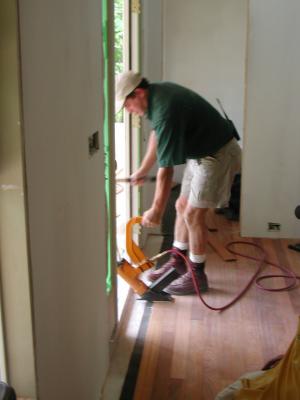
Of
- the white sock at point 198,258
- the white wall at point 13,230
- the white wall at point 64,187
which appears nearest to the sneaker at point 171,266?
the white sock at point 198,258

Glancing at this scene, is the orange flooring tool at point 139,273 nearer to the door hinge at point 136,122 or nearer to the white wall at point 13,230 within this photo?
the door hinge at point 136,122

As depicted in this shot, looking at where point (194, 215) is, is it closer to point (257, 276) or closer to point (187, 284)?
point (187, 284)

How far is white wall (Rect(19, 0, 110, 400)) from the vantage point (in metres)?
1.25

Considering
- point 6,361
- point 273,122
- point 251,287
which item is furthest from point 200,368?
point 273,122

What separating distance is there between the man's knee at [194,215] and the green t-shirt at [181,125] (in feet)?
1.11

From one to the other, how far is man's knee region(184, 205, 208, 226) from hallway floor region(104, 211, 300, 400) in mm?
454

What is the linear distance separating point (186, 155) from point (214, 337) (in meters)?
1.05

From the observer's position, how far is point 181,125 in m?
2.94

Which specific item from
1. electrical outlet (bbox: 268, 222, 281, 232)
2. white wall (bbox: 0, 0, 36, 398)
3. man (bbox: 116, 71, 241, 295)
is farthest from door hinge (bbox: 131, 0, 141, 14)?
white wall (bbox: 0, 0, 36, 398)

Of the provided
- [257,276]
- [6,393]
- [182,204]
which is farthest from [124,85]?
[6,393]

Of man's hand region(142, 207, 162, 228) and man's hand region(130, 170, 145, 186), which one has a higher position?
man's hand region(130, 170, 145, 186)

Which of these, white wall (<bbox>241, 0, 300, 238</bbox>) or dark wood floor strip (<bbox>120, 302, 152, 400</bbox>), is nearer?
dark wood floor strip (<bbox>120, 302, 152, 400</bbox>)

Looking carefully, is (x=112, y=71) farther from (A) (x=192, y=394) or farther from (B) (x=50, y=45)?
(A) (x=192, y=394)

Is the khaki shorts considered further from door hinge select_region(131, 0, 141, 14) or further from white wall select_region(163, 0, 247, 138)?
white wall select_region(163, 0, 247, 138)
